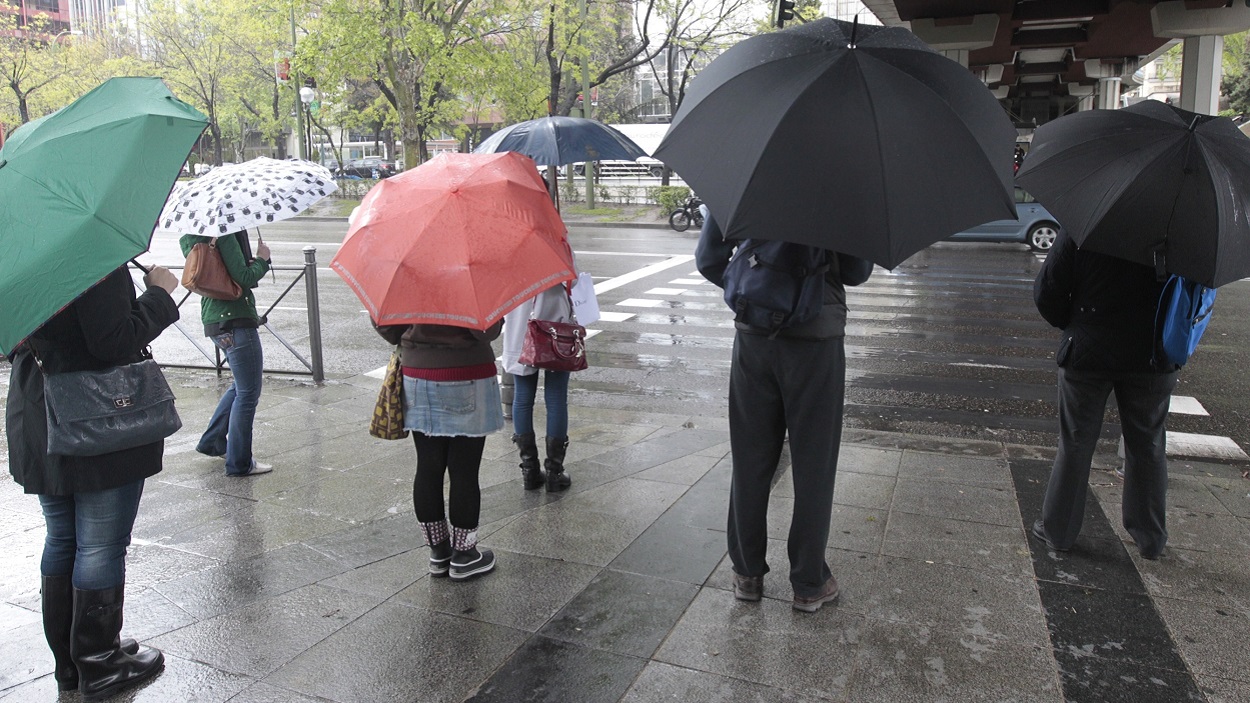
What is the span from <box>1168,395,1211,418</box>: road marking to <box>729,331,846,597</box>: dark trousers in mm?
5455

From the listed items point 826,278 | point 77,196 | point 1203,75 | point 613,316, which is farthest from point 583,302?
point 1203,75

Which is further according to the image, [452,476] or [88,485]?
[452,476]

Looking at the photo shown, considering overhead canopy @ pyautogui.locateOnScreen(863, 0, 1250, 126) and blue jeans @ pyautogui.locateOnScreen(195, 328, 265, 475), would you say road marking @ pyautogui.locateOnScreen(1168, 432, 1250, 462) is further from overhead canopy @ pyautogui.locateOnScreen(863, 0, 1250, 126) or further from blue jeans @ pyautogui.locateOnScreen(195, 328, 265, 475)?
blue jeans @ pyautogui.locateOnScreen(195, 328, 265, 475)

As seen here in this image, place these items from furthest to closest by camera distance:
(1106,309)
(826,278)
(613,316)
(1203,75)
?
(613,316) → (1203,75) → (1106,309) → (826,278)

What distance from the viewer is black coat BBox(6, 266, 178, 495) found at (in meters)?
3.11

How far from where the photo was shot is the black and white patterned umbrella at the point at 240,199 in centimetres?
514

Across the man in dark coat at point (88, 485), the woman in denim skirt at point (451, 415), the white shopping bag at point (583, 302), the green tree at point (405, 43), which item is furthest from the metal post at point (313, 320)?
the green tree at point (405, 43)

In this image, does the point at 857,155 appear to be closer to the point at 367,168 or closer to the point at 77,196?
the point at 77,196

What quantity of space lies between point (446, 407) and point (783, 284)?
153 cm

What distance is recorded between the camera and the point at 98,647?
3.33 metres

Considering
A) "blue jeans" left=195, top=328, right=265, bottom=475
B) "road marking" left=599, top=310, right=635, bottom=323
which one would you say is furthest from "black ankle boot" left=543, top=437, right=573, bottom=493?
"road marking" left=599, top=310, right=635, bottom=323

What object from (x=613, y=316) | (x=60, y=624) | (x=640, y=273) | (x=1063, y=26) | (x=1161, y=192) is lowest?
(x=613, y=316)

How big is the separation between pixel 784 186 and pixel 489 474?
11.5 ft

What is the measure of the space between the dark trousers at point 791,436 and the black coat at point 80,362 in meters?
2.24
